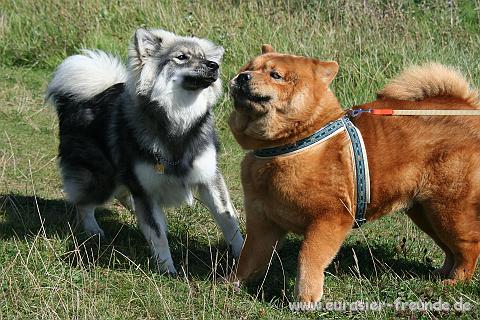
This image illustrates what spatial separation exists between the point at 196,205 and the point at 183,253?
659mm

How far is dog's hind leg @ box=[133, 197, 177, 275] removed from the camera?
447 centimetres

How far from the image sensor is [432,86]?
410cm

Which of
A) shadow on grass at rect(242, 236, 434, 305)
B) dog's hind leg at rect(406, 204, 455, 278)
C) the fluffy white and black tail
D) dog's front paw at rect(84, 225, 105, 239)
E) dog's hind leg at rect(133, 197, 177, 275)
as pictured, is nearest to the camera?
shadow on grass at rect(242, 236, 434, 305)

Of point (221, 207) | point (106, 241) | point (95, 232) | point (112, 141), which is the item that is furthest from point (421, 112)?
point (95, 232)

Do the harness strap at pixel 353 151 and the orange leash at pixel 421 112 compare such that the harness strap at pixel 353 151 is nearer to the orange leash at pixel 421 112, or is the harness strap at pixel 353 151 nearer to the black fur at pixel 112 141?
the orange leash at pixel 421 112

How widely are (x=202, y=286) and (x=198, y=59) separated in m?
1.62

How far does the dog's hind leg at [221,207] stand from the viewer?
4812 mm

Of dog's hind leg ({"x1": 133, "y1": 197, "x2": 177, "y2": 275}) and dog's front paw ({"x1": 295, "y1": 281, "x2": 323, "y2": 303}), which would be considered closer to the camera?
dog's front paw ({"x1": 295, "y1": 281, "x2": 323, "y2": 303})

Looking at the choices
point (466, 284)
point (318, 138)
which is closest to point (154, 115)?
point (318, 138)

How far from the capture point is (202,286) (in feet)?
13.0

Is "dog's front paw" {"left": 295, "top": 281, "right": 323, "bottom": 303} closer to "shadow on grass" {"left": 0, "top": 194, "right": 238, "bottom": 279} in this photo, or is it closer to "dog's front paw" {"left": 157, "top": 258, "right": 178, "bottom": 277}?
"shadow on grass" {"left": 0, "top": 194, "right": 238, "bottom": 279}

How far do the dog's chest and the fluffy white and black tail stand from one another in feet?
3.15

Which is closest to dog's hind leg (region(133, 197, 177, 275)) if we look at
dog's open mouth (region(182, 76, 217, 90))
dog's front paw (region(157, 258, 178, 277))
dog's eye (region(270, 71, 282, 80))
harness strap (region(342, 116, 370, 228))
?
dog's front paw (region(157, 258, 178, 277))

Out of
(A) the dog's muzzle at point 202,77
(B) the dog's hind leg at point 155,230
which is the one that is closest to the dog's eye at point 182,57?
(A) the dog's muzzle at point 202,77
